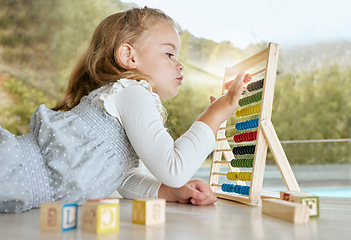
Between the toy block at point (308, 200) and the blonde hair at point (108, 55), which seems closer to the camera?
the toy block at point (308, 200)

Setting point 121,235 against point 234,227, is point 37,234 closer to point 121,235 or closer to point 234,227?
point 121,235

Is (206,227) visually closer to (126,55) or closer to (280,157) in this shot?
(280,157)

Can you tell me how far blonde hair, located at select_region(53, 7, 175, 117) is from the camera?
4.03ft

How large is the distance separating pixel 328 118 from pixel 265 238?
13.0 feet

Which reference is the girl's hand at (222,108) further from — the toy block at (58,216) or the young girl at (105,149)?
the toy block at (58,216)

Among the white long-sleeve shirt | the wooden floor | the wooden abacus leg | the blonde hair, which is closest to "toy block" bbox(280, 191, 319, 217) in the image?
the wooden floor

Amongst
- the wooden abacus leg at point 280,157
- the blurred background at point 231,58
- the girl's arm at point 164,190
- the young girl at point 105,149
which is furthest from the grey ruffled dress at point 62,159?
the blurred background at point 231,58

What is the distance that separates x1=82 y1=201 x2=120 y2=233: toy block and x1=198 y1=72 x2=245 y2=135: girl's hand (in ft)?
1.45

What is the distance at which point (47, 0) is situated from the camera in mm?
4141

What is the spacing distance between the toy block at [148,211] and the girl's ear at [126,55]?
573 mm

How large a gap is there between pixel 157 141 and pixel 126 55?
0.40 meters

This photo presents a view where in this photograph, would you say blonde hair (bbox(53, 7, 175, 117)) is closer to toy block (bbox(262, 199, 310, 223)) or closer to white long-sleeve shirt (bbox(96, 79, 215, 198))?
white long-sleeve shirt (bbox(96, 79, 215, 198))

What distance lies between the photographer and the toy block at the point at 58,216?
0.69m

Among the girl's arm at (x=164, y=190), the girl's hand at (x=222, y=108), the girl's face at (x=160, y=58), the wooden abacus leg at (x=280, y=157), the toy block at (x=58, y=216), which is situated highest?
the girl's face at (x=160, y=58)
